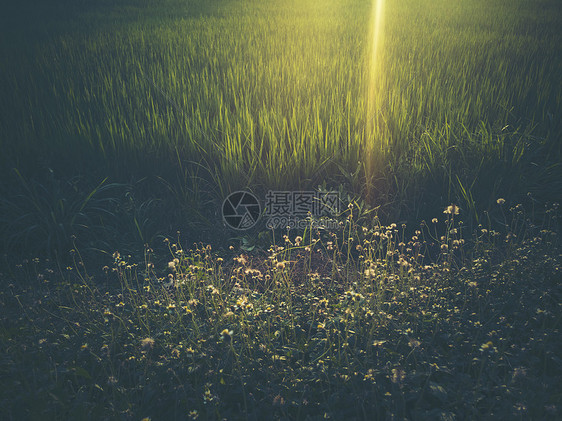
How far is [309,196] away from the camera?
260 cm

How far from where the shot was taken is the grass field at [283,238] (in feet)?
4.62

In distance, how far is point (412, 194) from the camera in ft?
8.47

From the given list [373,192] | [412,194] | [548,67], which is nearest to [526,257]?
[412,194]

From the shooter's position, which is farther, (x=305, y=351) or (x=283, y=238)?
(x=283, y=238)

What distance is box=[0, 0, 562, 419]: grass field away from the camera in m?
1.41

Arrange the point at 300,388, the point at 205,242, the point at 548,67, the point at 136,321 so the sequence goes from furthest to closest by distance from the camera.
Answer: the point at 548,67
the point at 205,242
the point at 136,321
the point at 300,388

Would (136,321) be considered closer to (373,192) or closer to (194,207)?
(194,207)

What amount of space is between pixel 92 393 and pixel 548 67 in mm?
5285

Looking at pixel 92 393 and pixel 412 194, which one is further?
pixel 412 194

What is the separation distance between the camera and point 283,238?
8.11 ft

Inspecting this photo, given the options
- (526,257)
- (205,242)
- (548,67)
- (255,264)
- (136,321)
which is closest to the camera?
(136,321)

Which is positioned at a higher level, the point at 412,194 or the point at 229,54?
the point at 229,54

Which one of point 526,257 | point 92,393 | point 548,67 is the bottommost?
point 92,393

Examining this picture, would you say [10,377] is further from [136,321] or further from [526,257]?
[526,257]
